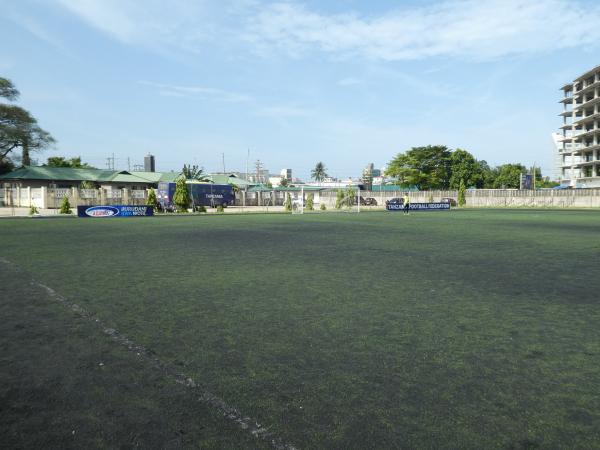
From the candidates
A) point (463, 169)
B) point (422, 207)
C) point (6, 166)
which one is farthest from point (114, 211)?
point (463, 169)

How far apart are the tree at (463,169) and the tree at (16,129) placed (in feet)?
216

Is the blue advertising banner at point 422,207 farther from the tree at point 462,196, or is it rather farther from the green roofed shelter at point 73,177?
the green roofed shelter at point 73,177

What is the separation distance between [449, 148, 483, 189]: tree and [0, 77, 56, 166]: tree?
65732 millimetres

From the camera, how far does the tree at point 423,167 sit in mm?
78500

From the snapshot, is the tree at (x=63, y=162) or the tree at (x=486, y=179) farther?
the tree at (x=486, y=179)

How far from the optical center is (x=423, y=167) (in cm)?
7931

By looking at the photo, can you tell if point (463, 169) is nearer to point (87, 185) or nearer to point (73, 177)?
point (87, 185)

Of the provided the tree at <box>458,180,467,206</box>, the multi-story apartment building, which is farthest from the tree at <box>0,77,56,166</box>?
the multi-story apartment building

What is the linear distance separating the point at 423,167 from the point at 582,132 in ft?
86.4

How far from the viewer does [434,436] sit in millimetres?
2645

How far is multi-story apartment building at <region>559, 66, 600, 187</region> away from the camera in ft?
226

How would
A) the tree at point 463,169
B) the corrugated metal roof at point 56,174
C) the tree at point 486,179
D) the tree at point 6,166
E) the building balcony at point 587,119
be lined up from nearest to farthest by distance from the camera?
the corrugated metal roof at point 56,174 < the tree at point 6,166 < the building balcony at point 587,119 < the tree at point 463,169 < the tree at point 486,179

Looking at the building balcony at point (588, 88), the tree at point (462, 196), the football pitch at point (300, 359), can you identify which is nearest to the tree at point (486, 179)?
the building balcony at point (588, 88)

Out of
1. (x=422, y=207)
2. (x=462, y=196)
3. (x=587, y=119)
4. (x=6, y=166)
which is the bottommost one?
(x=422, y=207)
